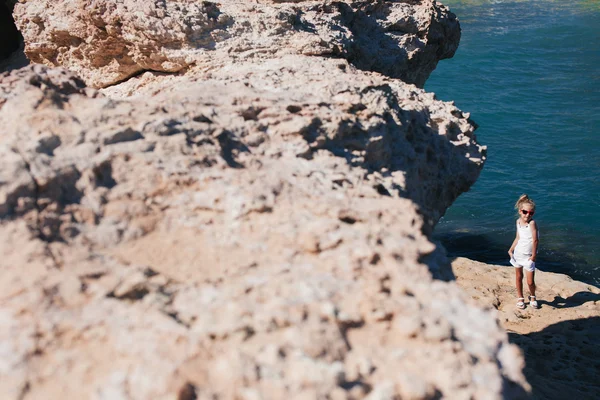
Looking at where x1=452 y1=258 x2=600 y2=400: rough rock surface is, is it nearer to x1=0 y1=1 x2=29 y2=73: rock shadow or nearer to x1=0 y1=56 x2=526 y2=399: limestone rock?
x1=0 y1=56 x2=526 y2=399: limestone rock

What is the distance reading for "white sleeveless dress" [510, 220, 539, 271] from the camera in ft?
21.1

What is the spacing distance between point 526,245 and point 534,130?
30.1 feet

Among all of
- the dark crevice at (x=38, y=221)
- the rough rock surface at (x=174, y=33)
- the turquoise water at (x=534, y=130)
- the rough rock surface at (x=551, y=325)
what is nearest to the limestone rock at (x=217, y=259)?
the dark crevice at (x=38, y=221)

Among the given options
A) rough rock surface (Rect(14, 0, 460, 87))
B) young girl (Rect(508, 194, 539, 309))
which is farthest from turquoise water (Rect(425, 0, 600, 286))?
rough rock surface (Rect(14, 0, 460, 87))

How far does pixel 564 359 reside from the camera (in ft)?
18.0

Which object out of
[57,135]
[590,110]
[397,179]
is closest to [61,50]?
[57,135]

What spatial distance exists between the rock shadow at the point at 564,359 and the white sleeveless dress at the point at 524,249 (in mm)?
728

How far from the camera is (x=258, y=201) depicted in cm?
252

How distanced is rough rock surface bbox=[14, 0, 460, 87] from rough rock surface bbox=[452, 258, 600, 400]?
8.71 ft

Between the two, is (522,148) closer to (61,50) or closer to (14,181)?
(61,50)

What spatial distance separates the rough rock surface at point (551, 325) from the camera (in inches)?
196

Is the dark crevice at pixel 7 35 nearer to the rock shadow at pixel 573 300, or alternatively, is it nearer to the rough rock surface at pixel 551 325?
the rough rock surface at pixel 551 325

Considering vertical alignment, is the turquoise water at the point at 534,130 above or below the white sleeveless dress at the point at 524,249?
below

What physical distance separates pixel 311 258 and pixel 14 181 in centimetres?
125
